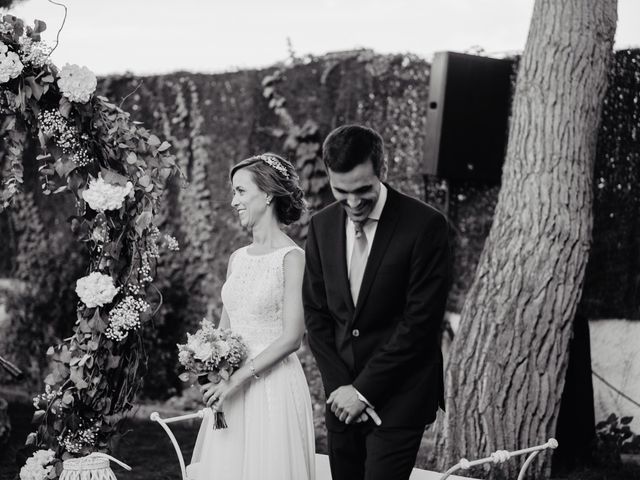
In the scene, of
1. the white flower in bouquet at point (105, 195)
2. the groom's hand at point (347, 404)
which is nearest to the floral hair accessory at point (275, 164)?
the white flower in bouquet at point (105, 195)

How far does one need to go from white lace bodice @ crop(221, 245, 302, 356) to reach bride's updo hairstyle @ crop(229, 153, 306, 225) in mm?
180

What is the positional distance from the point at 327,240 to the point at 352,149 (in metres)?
0.39

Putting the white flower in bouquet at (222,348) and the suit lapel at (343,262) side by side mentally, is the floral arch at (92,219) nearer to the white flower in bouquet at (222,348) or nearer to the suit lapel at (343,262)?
the white flower in bouquet at (222,348)

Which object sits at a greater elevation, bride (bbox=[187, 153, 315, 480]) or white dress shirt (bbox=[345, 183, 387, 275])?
white dress shirt (bbox=[345, 183, 387, 275])

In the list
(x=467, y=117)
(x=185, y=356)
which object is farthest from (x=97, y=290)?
(x=467, y=117)

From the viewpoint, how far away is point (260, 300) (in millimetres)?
3705

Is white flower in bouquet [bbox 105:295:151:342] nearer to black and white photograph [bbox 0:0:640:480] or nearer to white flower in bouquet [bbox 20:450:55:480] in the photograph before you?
black and white photograph [bbox 0:0:640:480]

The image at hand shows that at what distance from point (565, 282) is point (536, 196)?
51 cm

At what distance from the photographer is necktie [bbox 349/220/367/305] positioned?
305cm

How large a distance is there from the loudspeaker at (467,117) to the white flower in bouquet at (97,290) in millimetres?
2573

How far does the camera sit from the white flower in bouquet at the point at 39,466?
3.88 meters

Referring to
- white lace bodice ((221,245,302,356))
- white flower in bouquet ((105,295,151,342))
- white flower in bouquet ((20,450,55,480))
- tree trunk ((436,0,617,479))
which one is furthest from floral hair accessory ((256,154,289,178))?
tree trunk ((436,0,617,479))

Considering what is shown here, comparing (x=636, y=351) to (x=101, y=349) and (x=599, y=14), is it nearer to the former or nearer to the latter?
(x=599, y=14)

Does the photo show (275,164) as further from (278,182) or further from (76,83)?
(76,83)
